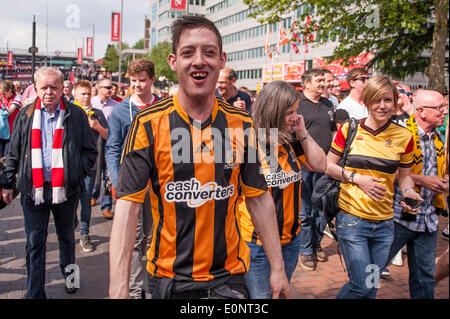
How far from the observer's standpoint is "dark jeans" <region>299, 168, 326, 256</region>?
19.2 feet

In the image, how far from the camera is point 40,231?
4340 mm

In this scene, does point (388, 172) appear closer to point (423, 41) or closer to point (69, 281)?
point (69, 281)

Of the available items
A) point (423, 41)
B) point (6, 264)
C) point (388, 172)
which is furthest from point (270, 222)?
point (423, 41)

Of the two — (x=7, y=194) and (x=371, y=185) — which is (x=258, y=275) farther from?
(x=7, y=194)

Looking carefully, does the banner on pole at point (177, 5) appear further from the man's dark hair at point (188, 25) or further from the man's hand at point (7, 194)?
the man's dark hair at point (188, 25)

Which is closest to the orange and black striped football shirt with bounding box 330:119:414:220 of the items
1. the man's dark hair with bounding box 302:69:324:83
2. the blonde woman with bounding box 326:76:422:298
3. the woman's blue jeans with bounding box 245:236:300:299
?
the blonde woman with bounding box 326:76:422:298

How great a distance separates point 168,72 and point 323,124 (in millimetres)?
55925

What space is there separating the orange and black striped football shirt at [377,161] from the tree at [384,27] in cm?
971

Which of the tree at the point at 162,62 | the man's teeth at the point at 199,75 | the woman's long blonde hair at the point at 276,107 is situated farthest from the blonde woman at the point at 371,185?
the tree at the point at 162,62

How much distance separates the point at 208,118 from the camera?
7.54 feet

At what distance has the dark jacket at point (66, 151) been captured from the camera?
14.1ft

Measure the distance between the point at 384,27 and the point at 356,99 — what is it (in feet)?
32.2

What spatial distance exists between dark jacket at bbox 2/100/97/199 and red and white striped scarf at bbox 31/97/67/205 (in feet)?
0.12
